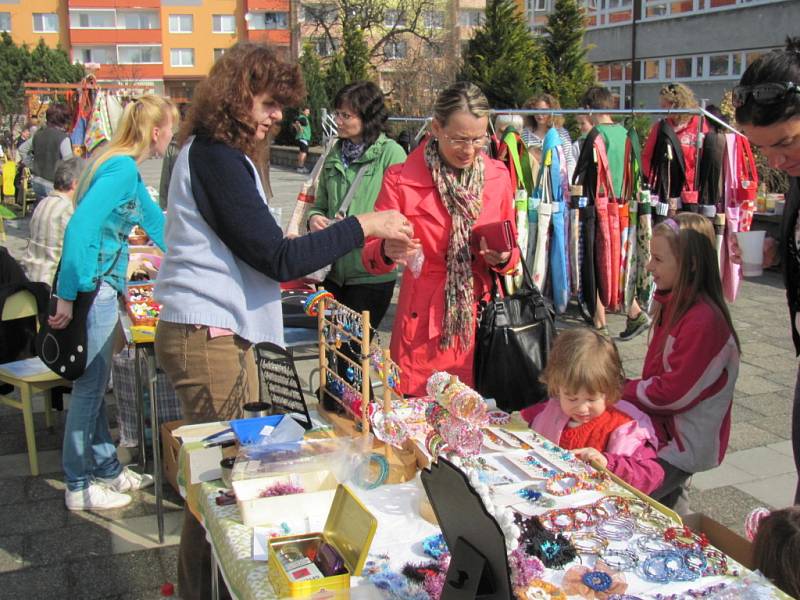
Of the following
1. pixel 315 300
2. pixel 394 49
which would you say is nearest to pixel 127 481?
pixel 315 300

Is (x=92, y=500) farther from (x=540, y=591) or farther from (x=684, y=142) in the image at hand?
(x=684, y=142)

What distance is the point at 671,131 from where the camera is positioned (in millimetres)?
6480

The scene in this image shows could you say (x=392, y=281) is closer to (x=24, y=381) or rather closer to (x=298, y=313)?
(x=298, y=313)

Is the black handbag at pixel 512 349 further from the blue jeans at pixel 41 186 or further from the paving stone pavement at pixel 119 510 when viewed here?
the blue jeans at pixel 41 186

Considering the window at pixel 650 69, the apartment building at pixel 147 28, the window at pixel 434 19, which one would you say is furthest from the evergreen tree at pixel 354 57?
the apartment building at pixel 147 28

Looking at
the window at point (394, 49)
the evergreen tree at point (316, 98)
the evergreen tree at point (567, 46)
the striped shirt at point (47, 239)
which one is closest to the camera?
the striped shirt at point (47, 239)

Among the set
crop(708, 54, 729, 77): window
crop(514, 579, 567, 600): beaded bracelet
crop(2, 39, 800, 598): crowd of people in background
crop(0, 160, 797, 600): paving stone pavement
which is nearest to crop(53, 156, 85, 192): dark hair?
crop(0, 160, 797, 600): paving stone pavement

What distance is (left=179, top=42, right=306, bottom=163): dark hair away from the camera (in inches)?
88.2

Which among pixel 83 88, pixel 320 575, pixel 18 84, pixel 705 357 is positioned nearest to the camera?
pixel 320 575

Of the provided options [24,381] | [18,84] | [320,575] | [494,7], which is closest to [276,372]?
[320,575]

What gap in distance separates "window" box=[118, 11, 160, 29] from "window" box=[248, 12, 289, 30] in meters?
6.47

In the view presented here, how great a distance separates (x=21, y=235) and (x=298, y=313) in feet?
28.6

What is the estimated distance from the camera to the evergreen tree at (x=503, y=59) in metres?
18.4

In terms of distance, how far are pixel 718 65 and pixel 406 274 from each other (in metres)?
26.9
